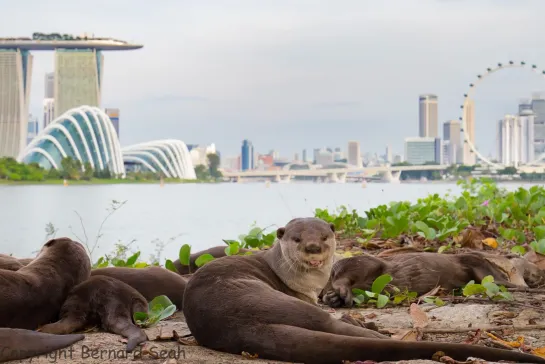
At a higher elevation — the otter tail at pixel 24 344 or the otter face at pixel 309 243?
the otter face at pixel 309 243

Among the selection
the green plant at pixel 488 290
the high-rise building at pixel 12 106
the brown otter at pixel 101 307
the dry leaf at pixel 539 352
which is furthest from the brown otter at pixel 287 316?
the high-rise building at pixel 12 106

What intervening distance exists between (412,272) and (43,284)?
2.30 metres

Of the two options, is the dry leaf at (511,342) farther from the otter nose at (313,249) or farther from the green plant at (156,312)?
the green plant at (156,312)

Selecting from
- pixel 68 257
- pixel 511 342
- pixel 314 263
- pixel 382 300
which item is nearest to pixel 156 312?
pixel 68 257

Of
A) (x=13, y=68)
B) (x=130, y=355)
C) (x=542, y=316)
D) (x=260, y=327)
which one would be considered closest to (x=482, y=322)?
(x=542, y=316)

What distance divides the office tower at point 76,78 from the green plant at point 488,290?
112 m

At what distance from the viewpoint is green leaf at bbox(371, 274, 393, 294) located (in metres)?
4.54

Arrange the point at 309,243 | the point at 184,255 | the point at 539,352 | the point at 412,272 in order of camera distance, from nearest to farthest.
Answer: the point at 539,352, the point at 309,243, the point at 412,272, the point at 184,255

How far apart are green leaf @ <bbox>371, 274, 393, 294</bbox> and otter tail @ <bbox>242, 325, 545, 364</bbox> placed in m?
1.55

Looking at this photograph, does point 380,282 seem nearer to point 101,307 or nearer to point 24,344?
point 101,307

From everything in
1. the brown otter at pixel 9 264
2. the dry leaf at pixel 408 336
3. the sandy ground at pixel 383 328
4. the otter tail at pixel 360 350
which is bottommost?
the sandy ground at pixel 383 328

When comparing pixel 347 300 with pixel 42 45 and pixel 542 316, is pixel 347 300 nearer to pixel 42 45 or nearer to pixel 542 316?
pixel 542 316

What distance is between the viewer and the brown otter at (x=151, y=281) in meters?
4.43

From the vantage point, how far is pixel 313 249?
3.76 meters
